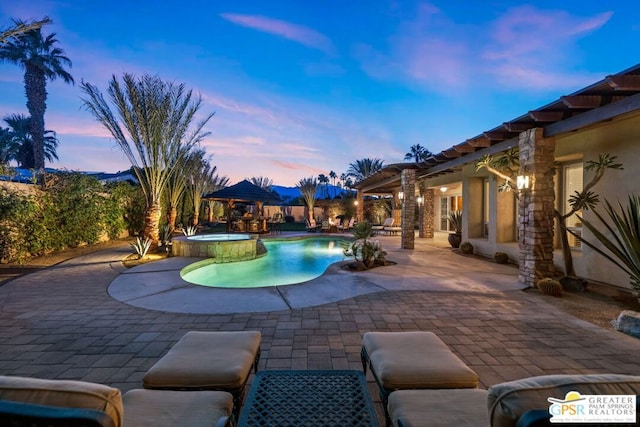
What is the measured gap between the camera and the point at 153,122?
7.96 m

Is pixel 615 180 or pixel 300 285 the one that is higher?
pixel 615 180

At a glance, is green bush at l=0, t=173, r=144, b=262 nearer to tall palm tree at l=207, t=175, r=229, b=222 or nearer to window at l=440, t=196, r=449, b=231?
tall palm tree at l=207, t=175, r=229, b=222

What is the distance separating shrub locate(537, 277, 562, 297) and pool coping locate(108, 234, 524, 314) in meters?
0.36

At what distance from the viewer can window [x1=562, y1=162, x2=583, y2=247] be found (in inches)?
270

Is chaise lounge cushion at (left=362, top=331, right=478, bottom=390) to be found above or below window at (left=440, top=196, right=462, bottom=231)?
below

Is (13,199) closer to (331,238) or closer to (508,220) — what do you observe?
(331,238)

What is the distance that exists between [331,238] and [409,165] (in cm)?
568

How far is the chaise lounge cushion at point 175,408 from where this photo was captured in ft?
4.37

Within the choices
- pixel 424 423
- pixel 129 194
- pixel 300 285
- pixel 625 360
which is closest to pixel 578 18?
pixel 625 360

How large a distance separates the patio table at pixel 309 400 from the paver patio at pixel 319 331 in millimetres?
674

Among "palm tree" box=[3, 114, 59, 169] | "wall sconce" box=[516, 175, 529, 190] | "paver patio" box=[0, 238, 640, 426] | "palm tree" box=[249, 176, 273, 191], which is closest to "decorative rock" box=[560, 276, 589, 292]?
"paver patio" box=[0, 238, 640, 426]

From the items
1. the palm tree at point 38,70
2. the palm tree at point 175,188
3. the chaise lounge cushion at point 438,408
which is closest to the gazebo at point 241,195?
the palm tree at point 175,188

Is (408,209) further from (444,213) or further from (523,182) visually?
(444,213)

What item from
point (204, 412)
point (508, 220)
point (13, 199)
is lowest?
point (204, 412)
